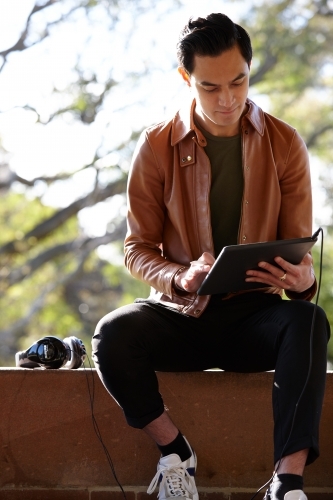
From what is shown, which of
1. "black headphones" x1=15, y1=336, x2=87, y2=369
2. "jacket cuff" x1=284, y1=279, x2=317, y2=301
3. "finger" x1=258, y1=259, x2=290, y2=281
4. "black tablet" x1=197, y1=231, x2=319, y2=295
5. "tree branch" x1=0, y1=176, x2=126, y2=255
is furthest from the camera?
"tree branch" x1=0, y1=176, x2=126, y2=255

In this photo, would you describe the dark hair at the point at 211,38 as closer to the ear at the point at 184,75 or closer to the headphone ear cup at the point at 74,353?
the ear at the point at 184,75

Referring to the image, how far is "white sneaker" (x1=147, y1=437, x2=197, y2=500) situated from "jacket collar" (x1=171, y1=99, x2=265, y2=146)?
3.68ft

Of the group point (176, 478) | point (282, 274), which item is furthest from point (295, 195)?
point (176, 478)

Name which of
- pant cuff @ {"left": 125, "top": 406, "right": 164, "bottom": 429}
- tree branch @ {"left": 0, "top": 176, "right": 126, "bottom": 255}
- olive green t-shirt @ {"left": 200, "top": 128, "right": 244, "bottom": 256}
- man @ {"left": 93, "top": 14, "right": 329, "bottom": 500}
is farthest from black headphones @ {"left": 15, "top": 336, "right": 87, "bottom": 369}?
tree branch @ {"left": 0, "top": 176, "right": 126, "bottom": 255}

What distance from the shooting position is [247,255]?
7.84 feet

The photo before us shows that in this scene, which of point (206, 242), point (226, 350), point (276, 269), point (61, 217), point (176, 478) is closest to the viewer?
point (276, 269)

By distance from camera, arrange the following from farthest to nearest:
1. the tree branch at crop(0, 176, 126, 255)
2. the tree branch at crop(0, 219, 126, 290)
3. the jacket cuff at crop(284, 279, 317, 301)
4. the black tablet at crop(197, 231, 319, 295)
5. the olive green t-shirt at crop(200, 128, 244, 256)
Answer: the tree branch at crop(0, 219, 126, 290), the tree branch at crop(0, 176, 126, 255), the olive green t-shirt at crop(200, 128, 244, 256), the jacket cuff at crop(284, 279, 317, 301), the black tablet at crop(197, 231, 319, 295)

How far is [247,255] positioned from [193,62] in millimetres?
852

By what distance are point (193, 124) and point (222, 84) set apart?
0.72ft

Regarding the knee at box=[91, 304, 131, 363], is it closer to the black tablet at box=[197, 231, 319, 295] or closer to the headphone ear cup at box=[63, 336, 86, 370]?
the black tablet at box=[197, 231, 319, 295]

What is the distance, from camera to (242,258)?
2398mm

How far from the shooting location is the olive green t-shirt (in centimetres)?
289

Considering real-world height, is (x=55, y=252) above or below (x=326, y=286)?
above

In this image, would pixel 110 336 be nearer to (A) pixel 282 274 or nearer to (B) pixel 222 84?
(A) pixel 282 274
